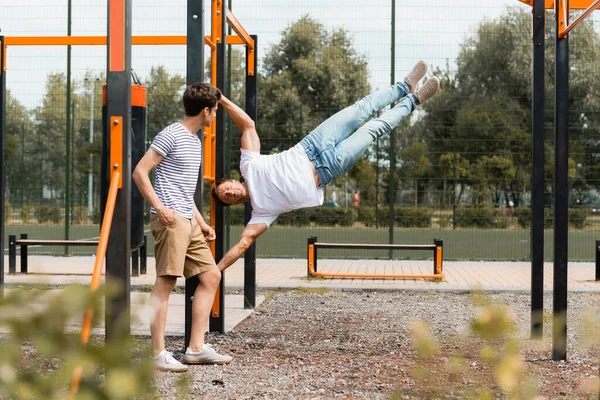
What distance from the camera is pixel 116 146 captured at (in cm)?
353

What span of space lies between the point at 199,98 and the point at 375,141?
33.6ft

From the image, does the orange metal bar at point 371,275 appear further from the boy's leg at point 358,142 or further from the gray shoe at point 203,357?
the gray shoe at point 203,357

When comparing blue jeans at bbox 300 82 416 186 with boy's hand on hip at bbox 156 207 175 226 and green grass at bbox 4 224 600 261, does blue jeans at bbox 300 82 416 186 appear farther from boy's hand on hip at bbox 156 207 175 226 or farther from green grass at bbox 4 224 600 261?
green grass at bbox 4 224 600 261

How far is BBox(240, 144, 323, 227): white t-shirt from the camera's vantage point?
4.70 m

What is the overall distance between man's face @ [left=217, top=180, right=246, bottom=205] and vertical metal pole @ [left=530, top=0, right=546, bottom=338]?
178 centimetres

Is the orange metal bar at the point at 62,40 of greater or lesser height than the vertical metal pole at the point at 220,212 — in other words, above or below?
above

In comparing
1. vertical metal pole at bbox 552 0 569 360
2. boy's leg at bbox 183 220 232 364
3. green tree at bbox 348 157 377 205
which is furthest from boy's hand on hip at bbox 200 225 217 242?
green tree at bbox 348 157 377 205

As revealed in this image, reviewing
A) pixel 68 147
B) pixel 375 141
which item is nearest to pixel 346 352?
pixel 68 147

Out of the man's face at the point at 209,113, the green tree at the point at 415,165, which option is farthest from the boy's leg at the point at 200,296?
the green tree at the point at 415,165

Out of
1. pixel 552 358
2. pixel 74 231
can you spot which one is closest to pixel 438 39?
pixel 74 231

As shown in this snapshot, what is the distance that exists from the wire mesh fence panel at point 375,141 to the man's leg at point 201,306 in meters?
7.03

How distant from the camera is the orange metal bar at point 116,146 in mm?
3508

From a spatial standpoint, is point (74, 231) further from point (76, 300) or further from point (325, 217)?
point (76, 300)

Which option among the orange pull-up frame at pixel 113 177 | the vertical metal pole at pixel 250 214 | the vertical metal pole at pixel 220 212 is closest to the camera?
the orange pull-up frame at pixel 113 177
